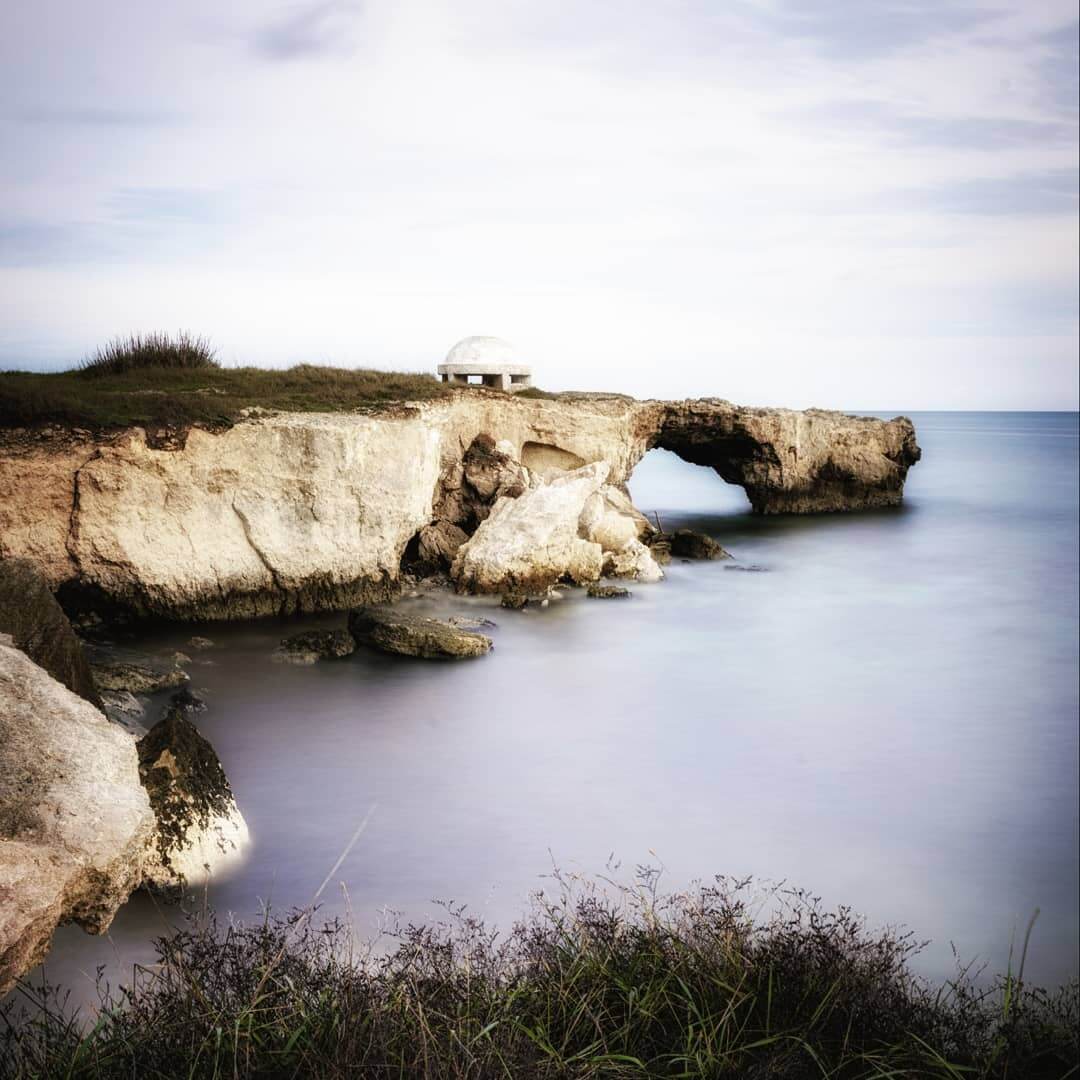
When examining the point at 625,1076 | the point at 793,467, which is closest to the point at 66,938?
the point at 625,1076

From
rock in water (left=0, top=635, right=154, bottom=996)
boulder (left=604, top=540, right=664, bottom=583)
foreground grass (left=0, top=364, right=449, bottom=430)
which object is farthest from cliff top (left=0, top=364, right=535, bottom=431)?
rock in water (left=0, top=635, right=154, bottom=996)

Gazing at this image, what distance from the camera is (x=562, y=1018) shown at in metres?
3.95

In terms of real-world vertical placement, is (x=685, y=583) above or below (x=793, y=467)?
below

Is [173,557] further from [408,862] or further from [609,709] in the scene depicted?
[408,862]

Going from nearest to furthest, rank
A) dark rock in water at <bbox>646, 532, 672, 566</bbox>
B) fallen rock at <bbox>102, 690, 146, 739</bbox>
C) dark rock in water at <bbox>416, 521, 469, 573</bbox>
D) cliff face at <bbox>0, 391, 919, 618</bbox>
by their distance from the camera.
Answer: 1. fallen rock at <bbox>102, 690, 146, 739</bbox>
2. cliff face at <bbox>0, 391, 919, 618</bbox>
3. dark rock in water at <bbox>416, 521, 469, 573</bbox>
4. dark rock in water at <bbox>646, 532, 672, 566</bbox>

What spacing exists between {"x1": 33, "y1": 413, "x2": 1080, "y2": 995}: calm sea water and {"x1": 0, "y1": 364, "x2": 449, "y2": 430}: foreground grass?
2710mm

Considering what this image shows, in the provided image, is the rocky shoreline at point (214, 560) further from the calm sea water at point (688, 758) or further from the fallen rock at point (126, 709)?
the calm sea water at point (688, 758)

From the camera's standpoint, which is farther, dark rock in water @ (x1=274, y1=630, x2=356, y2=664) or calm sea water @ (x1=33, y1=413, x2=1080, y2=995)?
dark rock in water @ (x1=274, y1=630, x2=356, y2=664)

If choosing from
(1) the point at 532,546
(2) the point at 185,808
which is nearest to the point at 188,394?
(1) the point at 532,546

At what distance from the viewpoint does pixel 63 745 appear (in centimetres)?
472

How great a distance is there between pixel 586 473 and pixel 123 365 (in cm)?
802

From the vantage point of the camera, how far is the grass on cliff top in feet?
39.8

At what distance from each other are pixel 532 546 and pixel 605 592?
1.27m

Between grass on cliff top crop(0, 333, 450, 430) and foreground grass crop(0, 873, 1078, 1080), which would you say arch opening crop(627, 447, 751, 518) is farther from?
foreground grass crop(0, 873, 1078, 1080)
